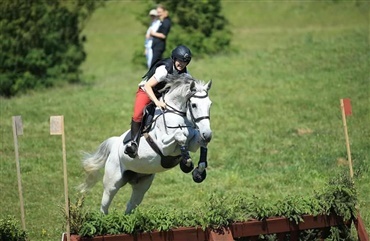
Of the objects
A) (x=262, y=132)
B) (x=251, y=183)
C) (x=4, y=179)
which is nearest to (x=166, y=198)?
(x=251, y=183)

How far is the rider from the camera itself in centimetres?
1055

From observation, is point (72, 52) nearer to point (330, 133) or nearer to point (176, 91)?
point (330, 133)

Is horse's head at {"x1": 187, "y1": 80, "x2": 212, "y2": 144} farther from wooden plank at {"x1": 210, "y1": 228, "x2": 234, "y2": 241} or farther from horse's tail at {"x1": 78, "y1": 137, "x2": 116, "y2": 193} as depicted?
horse's tail at {"x1": 78, "y1": 137, "x2": 116, "y2": 193}

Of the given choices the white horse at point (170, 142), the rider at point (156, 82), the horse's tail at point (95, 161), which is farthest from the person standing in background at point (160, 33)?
the rider at point (156, 82)

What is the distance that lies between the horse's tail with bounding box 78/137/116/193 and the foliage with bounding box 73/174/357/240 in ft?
8.17

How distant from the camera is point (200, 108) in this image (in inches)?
397

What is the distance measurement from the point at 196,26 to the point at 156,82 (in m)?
→ 17.0

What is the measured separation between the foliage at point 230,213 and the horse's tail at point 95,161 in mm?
2491

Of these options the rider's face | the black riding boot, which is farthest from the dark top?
the rider's face

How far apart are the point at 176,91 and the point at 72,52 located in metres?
15.1

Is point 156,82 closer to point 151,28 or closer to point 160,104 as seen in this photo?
point 160,104

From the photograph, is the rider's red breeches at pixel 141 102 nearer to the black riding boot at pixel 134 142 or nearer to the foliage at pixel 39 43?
the black riding boot at pixel 134 142

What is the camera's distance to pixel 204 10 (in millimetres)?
27547

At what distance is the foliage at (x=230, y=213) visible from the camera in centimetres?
920
